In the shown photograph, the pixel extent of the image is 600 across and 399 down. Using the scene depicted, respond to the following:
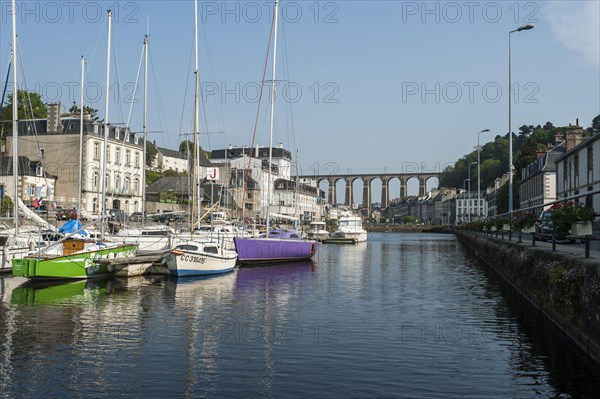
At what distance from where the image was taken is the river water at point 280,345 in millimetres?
13039

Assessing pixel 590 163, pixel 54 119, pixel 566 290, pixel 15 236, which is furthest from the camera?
pixel 54 119

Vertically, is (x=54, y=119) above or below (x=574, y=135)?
above

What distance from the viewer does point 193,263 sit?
35000 mm

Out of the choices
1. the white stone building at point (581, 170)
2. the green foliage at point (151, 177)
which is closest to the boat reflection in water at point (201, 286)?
the white stone building at point (581, 170)

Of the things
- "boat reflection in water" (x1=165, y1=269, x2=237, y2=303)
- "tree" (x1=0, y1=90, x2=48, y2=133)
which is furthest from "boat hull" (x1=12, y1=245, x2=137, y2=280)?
"tree" (x1=0, y1=90, x2=48, y2=133)

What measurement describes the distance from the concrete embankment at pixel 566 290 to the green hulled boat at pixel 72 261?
65.9ft

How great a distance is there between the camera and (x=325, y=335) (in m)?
18.6

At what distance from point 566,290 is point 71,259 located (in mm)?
23029

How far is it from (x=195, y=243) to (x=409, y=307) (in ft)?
49.5

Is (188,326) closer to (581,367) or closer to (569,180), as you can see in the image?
(581,367)

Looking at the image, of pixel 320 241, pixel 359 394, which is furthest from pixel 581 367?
pixel 320 241

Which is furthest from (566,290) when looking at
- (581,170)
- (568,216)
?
(581,170)

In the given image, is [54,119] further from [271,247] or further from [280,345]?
[280,345]

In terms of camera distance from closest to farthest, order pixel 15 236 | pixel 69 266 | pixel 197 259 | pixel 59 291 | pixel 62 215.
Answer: pixel 59 291
pixel 69 266
pixel 15 236
pixel 197 259
pixel 62 215
